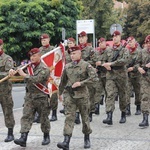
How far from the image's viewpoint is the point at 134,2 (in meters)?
40.1

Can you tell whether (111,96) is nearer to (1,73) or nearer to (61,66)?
(61,66)

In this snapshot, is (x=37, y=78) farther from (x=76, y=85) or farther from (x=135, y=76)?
(x=135, y=76)

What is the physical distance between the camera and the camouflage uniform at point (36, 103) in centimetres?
736

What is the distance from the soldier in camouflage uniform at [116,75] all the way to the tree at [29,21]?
59.1 feet

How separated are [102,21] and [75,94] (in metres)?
26.5

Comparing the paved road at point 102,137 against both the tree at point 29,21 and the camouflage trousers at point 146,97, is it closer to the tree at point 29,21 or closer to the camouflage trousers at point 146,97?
the camouflage trousers at point 146,97

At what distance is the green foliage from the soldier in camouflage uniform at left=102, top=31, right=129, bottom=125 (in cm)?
2816

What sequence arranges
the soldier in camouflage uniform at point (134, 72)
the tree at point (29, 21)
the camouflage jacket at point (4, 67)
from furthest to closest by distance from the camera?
the tree at point (29, 21) < the soldier in camouflage uniform at point (134, 72) < the camouflage jacket at point (4, 67)

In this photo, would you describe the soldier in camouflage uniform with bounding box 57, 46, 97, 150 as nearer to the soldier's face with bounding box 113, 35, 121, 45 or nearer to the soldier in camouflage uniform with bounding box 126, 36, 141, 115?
the soldier's face with bounding box 113, 35, 121, 45

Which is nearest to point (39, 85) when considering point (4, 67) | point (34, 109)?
point (34, 109)

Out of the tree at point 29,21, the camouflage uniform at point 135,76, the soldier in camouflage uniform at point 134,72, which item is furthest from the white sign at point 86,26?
the camouflage uniform at point 135,76

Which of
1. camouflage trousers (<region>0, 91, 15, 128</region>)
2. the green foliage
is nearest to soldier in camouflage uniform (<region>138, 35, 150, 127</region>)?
camouflage trousers (<region>0, 91, 15, 128</region>)

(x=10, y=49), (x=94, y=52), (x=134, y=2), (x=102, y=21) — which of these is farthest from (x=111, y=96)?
(x=134, y=2)

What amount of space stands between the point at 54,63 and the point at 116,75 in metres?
1.60
